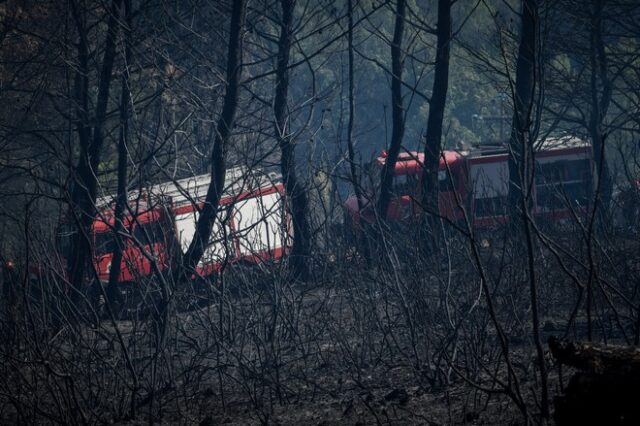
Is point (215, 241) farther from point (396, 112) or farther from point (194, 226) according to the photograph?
point (396, 112)

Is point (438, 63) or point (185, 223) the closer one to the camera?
point (438, 63)

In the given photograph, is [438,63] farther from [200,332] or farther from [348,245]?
[200,332]

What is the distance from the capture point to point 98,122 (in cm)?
1086

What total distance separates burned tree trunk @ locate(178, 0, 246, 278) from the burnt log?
680 centimetres

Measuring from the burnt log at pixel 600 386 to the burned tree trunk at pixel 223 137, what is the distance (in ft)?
22.3

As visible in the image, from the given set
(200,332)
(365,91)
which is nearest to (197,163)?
(200,332)

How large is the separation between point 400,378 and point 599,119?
443 inches

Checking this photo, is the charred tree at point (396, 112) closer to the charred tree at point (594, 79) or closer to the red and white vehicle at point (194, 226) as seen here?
the red and white vehicle at point (194, 226)

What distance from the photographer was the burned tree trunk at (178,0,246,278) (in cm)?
1003

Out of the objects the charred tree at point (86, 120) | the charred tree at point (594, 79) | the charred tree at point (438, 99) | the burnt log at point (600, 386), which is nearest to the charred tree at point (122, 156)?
the charred tree at point (86, 120)

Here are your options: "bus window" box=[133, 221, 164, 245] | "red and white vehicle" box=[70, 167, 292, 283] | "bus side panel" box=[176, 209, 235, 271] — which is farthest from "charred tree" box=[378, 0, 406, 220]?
"bus window" box=[133, 221, 164, 245]

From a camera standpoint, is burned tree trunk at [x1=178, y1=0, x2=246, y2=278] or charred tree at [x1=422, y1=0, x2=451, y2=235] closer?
burned tree trunk at [x1=178, y1=0, x2=246, y2=278]

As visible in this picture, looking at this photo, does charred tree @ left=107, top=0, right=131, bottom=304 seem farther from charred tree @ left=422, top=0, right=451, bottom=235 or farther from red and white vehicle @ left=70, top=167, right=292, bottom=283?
charred tree @ left=422, top=0, right=451, bottom=235

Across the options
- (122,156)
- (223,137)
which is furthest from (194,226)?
(223,137)
